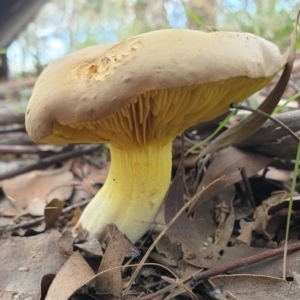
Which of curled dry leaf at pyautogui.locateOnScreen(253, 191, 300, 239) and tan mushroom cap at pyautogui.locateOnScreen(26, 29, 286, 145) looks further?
curled dry leaf at pyautogui.locateOnScreen(253, 191, 300, 239)

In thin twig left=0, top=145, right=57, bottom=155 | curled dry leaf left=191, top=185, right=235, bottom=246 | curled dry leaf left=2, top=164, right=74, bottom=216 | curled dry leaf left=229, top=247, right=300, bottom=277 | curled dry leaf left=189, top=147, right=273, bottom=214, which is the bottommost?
curled dry leaf left=2, top=164, right=74, bottom=216

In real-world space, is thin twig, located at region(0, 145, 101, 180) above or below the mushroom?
below

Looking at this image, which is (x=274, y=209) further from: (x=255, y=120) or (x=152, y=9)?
(x=152, y=9)

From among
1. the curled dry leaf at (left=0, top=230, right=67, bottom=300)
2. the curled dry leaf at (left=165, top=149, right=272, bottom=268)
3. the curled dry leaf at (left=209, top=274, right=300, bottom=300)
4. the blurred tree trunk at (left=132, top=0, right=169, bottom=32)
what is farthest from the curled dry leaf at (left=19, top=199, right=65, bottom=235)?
the blurred tree trunk at (left=132, top=0, right=169, bottom=32)

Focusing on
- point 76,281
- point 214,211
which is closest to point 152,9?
point 214,211

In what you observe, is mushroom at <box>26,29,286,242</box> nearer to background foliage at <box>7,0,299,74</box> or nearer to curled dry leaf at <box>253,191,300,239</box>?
curled dry leaf at <box>253,191,300,239</box>

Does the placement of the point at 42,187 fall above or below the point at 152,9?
below

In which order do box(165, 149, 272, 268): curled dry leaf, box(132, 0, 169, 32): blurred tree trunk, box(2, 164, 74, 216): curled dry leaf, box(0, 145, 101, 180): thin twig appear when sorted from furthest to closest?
box(132, 0, 169, 32): blurred tree trunk, box(0, 145, 101, 180): thin twig, box(2, 164, 74, 216): curled dry leaf, box(165, 149, 272, 268): curled dry leaf
